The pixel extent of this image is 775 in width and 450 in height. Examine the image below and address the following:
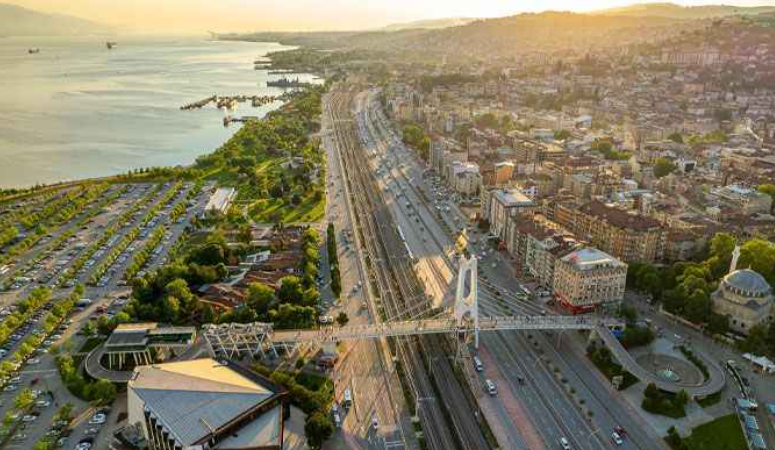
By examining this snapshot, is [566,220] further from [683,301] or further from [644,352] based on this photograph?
[644,352]

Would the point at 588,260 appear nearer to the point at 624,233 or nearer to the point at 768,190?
the point at 624,233

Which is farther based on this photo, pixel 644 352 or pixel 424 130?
pixel 424 130

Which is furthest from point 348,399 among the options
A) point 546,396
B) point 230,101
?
point 230,101

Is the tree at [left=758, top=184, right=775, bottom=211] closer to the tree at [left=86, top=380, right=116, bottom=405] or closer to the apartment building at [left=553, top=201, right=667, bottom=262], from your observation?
the apartment building at [left=553, top=201, right=667, bottom=262]

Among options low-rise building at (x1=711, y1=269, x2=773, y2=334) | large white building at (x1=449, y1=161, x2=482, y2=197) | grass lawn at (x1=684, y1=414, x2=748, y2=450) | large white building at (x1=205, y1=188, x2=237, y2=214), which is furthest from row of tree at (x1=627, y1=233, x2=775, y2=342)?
large white building at (x1=205, y1=188, x2=237, y2=214)

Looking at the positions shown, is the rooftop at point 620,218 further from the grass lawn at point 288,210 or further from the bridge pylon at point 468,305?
the grass lawn at point 288,210

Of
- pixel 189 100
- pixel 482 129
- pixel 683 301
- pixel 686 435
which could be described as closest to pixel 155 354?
pixel 686 435
